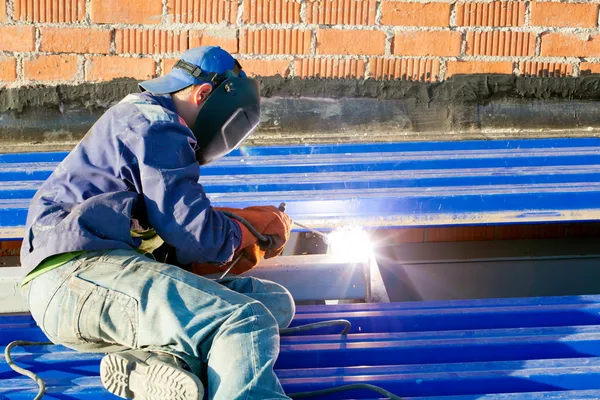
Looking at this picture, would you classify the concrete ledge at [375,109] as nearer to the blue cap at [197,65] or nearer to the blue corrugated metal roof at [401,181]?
the blue corrugated metal roof at [401,181]

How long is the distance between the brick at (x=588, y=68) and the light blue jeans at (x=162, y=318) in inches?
101

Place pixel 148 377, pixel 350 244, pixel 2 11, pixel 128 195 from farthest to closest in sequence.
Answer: pixel 2 11 < pixel 350 244 < pixel 128 195 < pixel 148 377

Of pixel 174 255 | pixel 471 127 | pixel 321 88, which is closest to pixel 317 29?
pixel 321 88

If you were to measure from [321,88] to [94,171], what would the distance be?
1839mm

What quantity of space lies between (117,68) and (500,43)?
1955mm

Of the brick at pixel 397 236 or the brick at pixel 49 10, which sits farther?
the brick at pixel 397 236

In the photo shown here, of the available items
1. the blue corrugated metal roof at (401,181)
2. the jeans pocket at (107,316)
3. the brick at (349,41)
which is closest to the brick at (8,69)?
the blue corrugated metal roof at (401,181)

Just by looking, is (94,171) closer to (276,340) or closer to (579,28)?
(276,340)

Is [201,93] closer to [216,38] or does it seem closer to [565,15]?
[216,38]

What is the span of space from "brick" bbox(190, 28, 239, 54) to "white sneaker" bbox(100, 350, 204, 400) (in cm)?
212

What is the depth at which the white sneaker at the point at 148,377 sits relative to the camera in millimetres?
1505

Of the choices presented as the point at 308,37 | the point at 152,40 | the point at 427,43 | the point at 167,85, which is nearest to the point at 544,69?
the point at 427,43

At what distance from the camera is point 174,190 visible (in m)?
1.75

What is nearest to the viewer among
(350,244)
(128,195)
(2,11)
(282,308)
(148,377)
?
(148,377)
